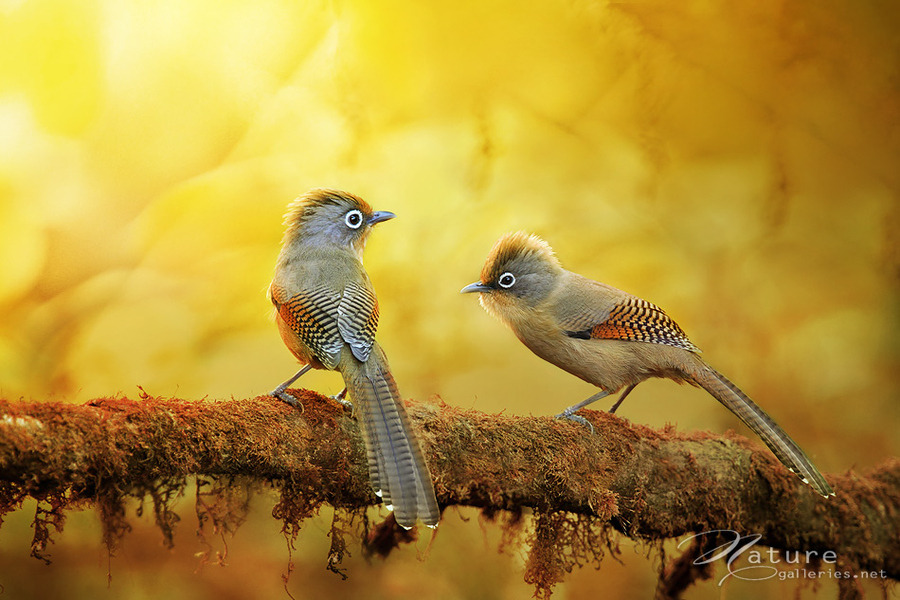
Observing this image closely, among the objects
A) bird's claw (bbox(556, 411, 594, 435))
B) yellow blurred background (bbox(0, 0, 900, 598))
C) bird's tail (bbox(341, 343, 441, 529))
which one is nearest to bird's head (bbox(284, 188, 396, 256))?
bird's tail (bbox(341, 343, 441, 529))

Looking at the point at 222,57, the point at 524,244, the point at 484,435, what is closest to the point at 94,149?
the point at 222,57

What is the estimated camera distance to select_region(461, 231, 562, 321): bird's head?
466 centimetres

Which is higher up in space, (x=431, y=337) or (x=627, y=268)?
(x=627, y=268)

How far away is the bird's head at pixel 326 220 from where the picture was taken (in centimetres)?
427

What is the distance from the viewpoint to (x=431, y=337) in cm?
637

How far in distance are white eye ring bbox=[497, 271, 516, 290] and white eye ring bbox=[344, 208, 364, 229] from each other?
0.90 m

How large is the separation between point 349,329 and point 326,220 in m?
0.97

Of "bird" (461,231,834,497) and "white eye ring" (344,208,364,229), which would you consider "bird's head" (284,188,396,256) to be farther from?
"bird" (461,231,834,497)

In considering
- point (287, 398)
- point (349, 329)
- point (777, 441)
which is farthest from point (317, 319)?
point (777, 441)

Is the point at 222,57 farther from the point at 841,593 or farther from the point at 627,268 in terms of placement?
the point at 841,593

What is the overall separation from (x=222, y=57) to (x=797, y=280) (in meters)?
5.28

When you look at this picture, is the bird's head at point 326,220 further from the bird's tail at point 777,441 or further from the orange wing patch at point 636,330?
the bird's tail at point 777,441

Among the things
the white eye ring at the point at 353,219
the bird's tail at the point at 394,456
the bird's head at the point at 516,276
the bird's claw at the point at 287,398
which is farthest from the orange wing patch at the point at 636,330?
the bird's claw at the point at 287,398

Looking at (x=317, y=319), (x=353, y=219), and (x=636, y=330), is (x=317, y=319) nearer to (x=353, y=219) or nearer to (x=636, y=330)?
(x=353, y=219)
